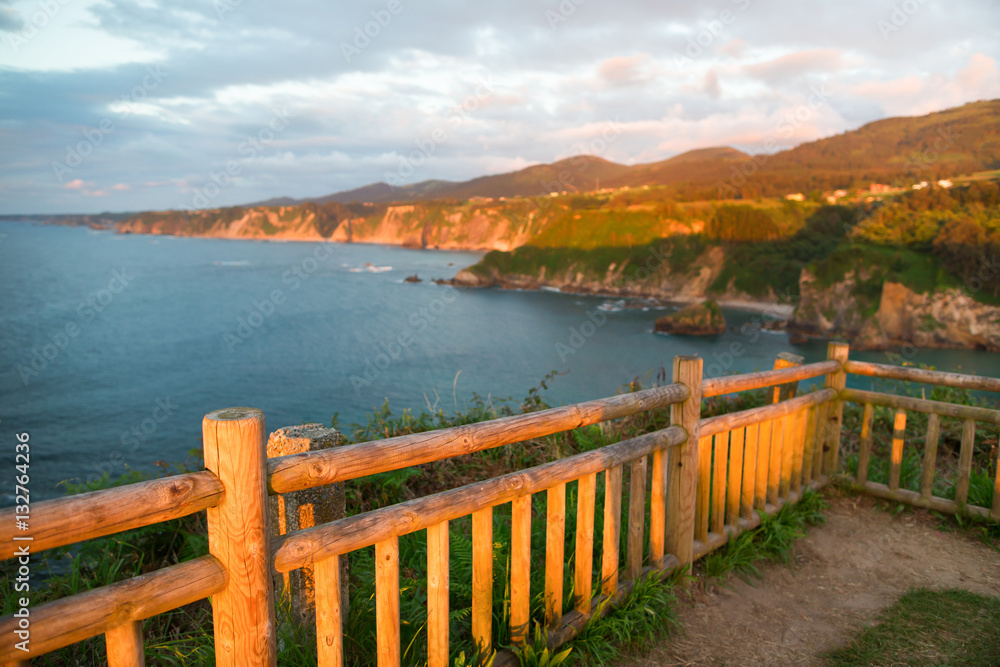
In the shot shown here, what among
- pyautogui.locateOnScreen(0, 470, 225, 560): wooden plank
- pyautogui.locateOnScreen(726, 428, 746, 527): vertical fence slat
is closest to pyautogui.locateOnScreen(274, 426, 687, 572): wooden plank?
pyautogui.locateOnScreen(0, 470, 225, 560): wooden plank

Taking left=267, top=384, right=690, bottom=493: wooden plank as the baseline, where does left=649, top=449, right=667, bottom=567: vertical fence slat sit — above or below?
below

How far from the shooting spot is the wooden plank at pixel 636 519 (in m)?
3.35

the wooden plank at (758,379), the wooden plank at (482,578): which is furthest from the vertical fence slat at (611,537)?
the wooden plank at (758,379)

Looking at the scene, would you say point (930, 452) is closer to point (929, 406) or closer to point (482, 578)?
point (929, 406)

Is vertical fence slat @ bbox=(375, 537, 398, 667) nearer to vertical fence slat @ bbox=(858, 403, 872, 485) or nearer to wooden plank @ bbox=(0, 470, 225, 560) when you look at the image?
wooden plank @ bbox=(0, 470, 225, 560)

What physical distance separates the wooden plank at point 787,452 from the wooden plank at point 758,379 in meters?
0.34

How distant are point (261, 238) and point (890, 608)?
643 feet

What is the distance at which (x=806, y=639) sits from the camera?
3.49m

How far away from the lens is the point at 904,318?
5488 cm

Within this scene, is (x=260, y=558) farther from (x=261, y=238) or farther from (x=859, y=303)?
(x=261, y=238)

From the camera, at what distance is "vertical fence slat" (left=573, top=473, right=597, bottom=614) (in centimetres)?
302

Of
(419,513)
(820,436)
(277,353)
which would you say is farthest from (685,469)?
(277,353)

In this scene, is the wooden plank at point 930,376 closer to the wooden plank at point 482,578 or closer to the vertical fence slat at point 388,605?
the wooden plank at point 482,578

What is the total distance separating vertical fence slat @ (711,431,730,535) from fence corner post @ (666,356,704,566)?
0.97 feet
